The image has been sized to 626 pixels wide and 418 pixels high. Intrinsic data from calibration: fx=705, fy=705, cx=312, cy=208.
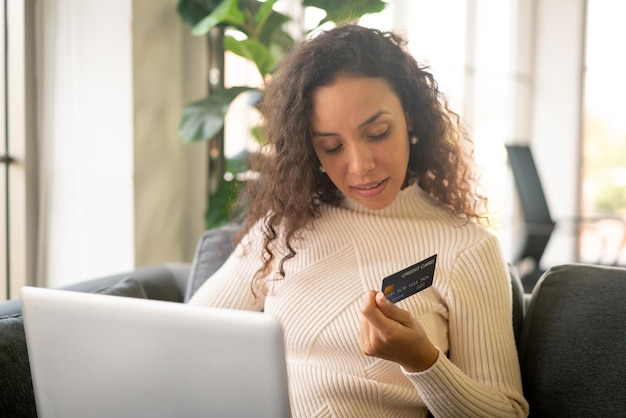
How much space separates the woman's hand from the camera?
37.5 inches

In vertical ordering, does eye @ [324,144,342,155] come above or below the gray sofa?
above

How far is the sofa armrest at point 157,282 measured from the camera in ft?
5.43

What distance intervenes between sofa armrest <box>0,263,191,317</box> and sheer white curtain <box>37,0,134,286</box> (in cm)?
73

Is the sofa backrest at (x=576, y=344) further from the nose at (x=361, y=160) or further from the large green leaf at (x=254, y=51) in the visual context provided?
the large green leaf at (x=254, y=51)

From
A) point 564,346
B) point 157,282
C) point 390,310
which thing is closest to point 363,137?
point 390,310

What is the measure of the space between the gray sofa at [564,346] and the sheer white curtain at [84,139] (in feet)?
3.71

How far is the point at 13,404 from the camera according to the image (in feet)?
3.91

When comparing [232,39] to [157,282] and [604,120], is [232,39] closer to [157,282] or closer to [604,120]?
[157,282]

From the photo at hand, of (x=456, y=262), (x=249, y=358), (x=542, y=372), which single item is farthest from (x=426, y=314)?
(x=249, y=358)

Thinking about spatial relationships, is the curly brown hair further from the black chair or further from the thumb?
the black chair

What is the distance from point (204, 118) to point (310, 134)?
119cm

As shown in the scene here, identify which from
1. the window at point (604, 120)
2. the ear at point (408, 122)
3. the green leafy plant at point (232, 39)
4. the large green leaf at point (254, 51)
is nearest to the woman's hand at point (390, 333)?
the ear at point (408, 122)

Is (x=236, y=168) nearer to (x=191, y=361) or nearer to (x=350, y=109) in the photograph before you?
(x=350, y=109)

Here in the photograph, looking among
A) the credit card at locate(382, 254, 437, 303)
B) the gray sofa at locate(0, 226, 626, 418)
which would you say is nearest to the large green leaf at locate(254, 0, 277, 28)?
the gray sofa at locate(0, 226, 626, 418)
